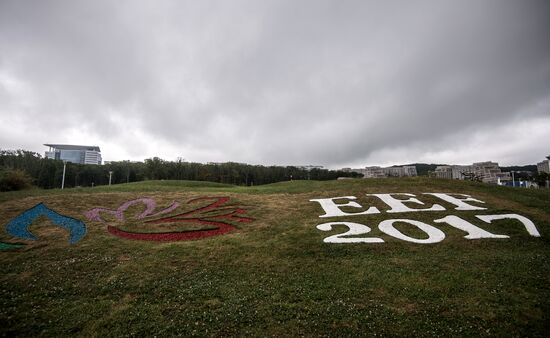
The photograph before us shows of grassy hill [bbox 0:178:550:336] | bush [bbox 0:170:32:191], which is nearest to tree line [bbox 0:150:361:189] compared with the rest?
bush [bbox 0:170:32:191]

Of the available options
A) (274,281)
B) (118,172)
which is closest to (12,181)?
(274,281)

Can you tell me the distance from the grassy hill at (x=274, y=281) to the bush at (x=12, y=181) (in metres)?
20.3

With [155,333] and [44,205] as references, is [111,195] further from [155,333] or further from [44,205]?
[155,333]

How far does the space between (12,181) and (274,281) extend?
41149 millimetres

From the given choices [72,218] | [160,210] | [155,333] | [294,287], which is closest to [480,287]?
[294,287]

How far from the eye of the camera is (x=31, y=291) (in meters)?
9.43

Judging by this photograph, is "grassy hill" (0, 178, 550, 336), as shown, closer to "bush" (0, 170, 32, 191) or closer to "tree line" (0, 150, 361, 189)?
"bush" (0, 170, 32, 191)

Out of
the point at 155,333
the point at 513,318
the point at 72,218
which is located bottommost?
the point at 155,333

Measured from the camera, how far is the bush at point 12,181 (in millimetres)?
32219

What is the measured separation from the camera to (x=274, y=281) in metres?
10.3

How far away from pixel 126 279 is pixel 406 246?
1388 centimetres

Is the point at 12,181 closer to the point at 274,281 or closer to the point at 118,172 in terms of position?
the point at 274,281

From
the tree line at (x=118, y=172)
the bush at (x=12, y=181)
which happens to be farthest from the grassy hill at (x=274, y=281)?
the tree line at (x=118, y=172)

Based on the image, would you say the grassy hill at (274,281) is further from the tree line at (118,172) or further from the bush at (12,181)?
the tree line at (118,172)
